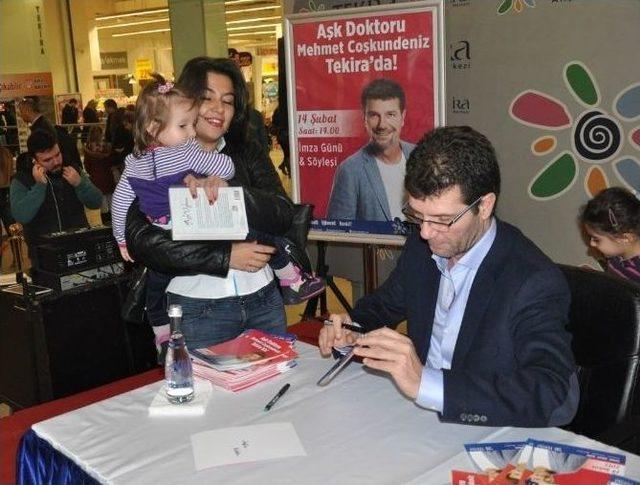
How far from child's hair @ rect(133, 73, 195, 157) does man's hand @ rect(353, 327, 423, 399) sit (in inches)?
42.8

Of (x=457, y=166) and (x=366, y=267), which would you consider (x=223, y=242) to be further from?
(x=366, y=267)

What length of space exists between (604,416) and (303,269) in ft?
3.74

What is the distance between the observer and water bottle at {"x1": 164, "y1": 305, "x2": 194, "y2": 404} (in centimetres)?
164

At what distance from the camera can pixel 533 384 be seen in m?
1.38

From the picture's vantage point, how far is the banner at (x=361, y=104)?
11.0ft

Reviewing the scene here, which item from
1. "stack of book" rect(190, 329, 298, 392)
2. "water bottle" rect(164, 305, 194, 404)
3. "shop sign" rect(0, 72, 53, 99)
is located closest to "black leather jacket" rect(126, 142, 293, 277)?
"stack of book" rect(190, 329, 298, 392)

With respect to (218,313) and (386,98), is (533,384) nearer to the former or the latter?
(218,313)

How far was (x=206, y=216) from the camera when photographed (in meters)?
2.06

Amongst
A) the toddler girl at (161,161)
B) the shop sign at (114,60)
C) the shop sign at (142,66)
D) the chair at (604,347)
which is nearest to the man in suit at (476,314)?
the chair at (604,347)

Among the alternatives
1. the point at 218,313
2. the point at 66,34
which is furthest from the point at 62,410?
the point at 66,34

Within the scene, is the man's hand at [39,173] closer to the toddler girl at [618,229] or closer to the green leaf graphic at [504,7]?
the green leaf graphic at [504,7]

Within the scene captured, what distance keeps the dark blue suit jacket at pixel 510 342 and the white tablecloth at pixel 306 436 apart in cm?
7

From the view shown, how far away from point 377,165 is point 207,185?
5.39 feet

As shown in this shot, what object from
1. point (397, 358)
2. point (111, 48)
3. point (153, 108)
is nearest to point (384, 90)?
point (153, 108)
